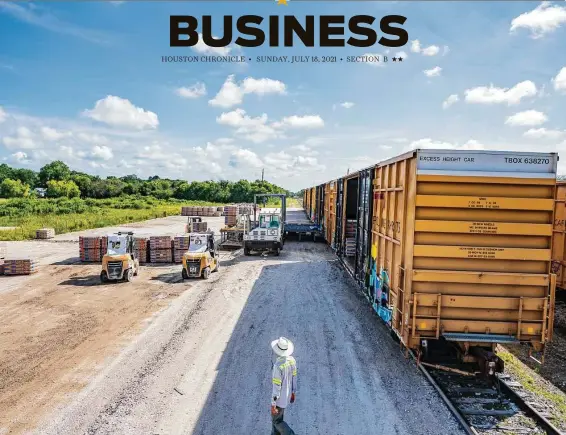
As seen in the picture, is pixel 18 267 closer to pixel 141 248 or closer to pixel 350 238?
pixel 141 248

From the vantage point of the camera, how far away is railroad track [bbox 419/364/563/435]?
6.51 metres

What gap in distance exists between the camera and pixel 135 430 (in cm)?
656

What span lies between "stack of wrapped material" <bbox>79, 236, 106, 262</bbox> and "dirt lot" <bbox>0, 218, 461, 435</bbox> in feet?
18.2

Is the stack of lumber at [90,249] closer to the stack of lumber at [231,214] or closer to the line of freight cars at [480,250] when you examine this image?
the stack of lumber at [231,214]

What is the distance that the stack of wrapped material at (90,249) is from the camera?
2175 cm

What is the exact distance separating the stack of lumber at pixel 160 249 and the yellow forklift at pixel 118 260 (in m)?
3.39

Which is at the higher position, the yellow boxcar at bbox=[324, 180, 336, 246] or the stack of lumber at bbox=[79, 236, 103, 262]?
the yellow boxcar at bbox=[324, 180, 336, 246]

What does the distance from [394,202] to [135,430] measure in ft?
22.1

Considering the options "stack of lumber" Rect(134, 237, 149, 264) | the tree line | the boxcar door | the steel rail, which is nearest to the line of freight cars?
the steel rail

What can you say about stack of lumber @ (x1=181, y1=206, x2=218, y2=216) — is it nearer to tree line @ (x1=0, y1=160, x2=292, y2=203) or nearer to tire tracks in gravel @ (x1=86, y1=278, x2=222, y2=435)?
tree line @ (x1=0, y1=160, x2=292, y2=203)

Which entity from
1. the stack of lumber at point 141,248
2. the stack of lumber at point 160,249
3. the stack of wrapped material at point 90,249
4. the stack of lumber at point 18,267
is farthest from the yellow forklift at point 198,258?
the stack of lumber at point 18,267

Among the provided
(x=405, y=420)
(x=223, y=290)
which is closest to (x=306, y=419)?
(x=405, y=420)

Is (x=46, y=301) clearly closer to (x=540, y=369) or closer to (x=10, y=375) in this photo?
(x=10, y=375)

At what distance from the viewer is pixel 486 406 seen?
23.6 ft
